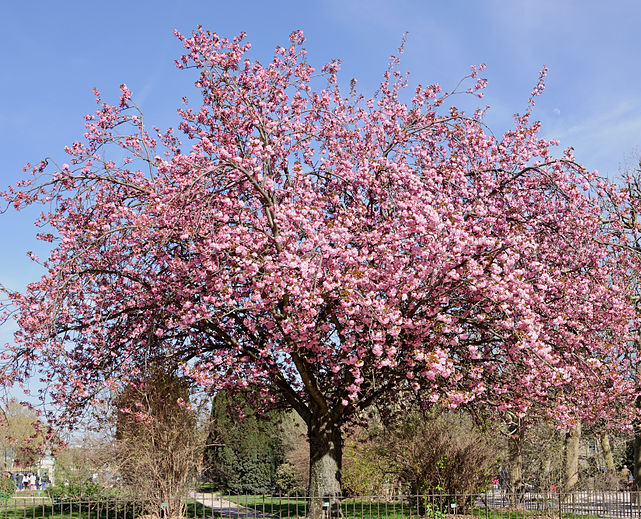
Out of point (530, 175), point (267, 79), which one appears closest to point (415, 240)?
point (530, 175)

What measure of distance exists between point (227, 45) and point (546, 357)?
8.82 m

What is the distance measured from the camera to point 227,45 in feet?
44.7

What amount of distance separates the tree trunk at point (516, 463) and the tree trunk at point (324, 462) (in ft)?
13.7

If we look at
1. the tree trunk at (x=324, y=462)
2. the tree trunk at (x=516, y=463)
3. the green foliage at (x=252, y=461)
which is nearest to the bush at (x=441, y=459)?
the tree trunk at (x=516, y=463)

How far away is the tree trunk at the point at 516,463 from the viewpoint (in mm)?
14820

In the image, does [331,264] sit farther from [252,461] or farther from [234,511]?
[252,461]

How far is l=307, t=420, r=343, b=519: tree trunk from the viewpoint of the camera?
13.0m

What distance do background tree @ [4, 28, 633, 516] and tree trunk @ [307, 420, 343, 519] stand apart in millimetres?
40

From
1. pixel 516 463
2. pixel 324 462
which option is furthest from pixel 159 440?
pixel 516 463

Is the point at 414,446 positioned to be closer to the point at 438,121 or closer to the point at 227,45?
the point at 438,121

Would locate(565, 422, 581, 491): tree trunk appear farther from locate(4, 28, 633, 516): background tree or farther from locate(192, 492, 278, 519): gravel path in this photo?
locate(192, 492, 278, 519): gravel path

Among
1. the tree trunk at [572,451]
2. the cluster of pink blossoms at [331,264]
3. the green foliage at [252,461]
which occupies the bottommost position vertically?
the green foliage at [252,461]

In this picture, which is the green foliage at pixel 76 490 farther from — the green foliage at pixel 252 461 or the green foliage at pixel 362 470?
the green foliage at pixel 252 461

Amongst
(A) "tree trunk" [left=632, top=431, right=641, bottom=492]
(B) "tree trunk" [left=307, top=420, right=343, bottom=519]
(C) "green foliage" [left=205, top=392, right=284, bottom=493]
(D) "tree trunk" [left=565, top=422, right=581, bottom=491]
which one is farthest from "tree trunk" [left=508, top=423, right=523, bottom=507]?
→ (C) "green foliage" [left=205, top=392, right=284, bottom=493]
